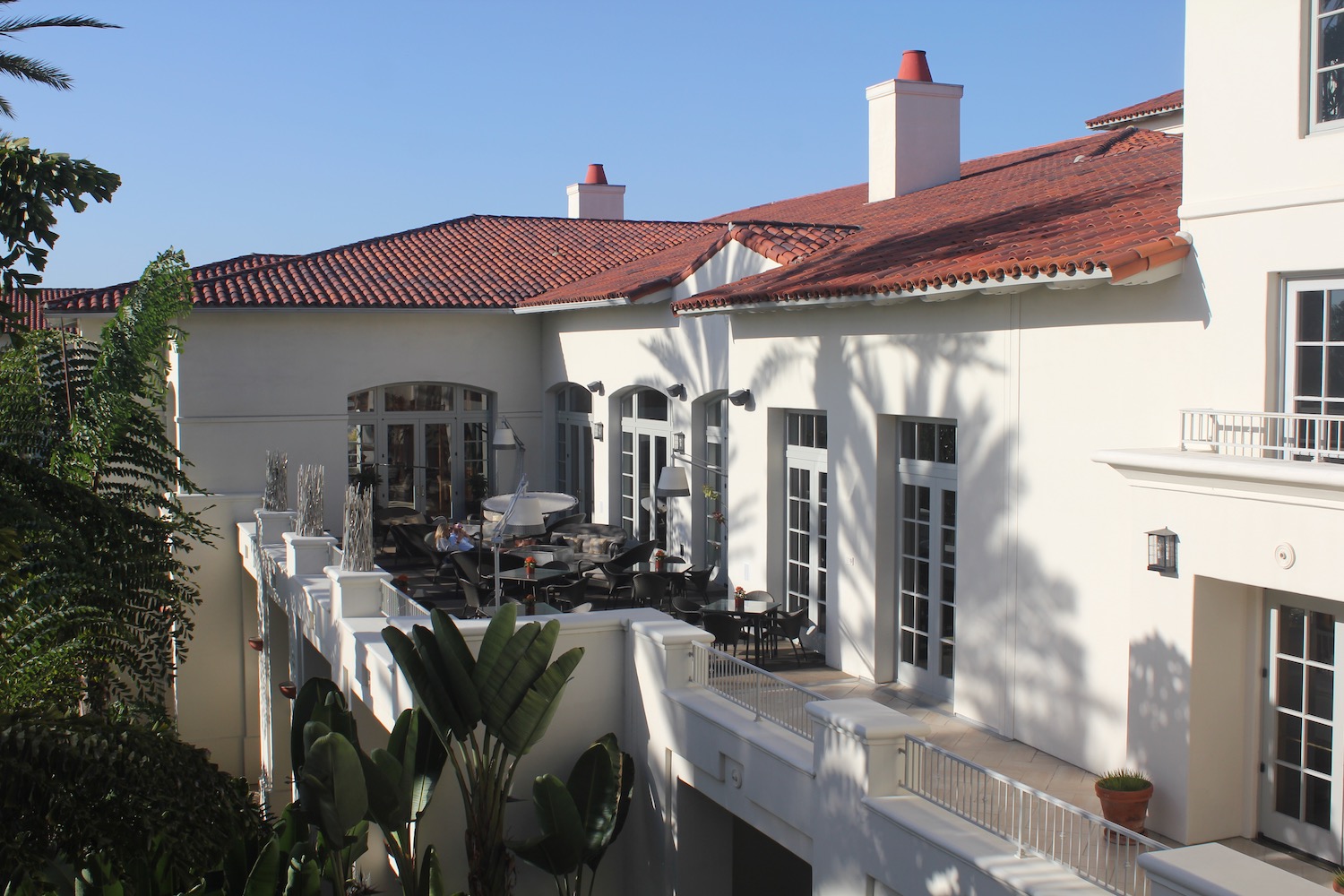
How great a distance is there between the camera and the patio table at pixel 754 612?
12328 millimetres

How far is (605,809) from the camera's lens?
10078 mm

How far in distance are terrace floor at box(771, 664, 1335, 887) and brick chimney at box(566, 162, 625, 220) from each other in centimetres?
2163

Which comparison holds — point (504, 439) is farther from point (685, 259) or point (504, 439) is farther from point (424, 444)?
point (685, 259)

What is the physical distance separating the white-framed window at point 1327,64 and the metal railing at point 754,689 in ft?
16.5

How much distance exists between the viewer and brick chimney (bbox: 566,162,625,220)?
31.9m

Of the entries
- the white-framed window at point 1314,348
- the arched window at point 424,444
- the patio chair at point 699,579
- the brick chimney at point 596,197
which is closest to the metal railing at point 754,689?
the white-framed window at point 1314,348

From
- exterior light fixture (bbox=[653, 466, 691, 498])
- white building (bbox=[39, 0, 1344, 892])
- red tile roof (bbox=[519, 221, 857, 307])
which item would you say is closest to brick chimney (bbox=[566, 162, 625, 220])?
red tile roof (bbox=[519, 221, 857, 307])

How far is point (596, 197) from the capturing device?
3206 cm

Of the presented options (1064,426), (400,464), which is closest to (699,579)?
(1064,426)

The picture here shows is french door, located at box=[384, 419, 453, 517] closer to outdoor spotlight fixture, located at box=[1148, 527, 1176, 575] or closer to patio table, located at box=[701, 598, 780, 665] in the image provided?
patio table, located at box=[701, 598, 780, 665]

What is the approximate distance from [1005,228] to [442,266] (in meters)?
14.4

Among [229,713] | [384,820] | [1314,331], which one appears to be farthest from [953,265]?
[229,713]

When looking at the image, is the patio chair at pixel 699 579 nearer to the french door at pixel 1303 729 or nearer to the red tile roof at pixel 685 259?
the red tile roof at pixel 685 259

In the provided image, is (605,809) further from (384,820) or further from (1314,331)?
(1314,331)
